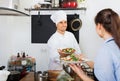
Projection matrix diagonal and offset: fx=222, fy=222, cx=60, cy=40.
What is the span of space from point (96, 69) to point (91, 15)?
1.73 m

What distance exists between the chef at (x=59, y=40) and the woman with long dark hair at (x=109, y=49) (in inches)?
49.9

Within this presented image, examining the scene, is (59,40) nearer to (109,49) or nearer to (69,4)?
(69,4)

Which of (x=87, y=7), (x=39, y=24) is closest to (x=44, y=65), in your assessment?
(x=39, y=24)

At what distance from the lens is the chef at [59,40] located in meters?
2.69

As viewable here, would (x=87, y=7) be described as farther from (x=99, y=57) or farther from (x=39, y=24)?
(x=99, y=57)

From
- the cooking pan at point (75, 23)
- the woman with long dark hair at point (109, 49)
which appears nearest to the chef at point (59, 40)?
the cooking pan at point (75, 23)

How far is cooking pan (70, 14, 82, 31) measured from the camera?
9.92 ft

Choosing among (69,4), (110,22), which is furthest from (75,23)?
(110,22)

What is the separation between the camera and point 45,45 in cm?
313

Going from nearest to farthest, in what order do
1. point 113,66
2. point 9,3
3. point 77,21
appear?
1. point 113,66
2. point 9,3
3. point 77,21

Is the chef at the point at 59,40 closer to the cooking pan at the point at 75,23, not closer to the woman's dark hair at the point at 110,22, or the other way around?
the cooking pan at the point at 75,23

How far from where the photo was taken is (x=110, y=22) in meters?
1.42

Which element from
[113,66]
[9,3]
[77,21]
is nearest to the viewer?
[113,66]

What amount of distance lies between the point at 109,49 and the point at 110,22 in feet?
0.59
